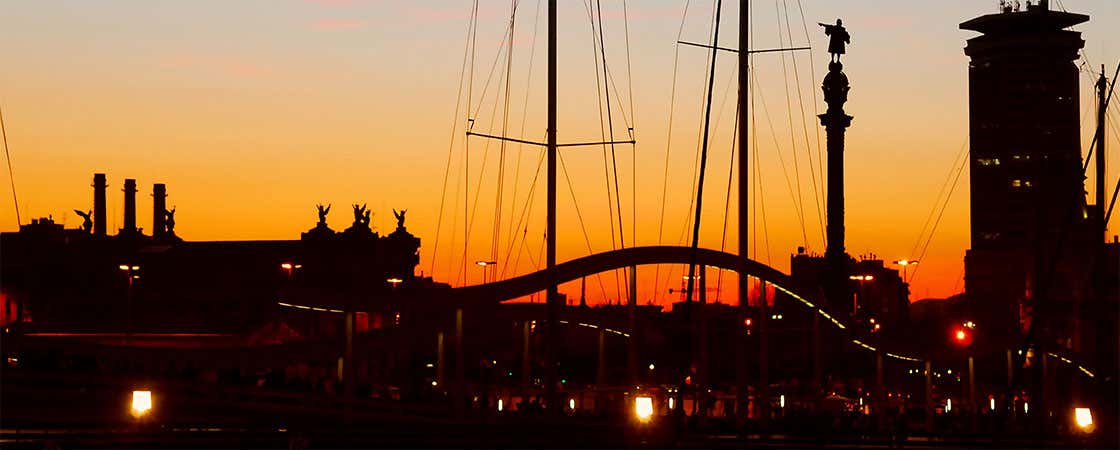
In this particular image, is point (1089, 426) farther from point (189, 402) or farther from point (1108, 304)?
point (1108, 304)

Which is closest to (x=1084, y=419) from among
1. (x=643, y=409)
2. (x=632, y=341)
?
(x=643, y=409)

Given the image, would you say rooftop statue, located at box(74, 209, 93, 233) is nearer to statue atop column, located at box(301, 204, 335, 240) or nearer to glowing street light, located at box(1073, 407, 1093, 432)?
statue atop column, located at box(301, 204, 335, 240)

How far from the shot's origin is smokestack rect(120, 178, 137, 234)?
131 metres

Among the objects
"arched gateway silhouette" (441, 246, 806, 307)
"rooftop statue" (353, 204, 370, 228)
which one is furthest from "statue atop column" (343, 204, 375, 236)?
"arched gateway silhouette" (441, 246, 806, 307)

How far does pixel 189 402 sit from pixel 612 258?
19.1m

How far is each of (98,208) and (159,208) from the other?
5.31m

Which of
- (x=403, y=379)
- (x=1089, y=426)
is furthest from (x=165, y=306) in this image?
(x=1089, y=426)

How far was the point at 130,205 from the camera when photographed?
132 metres

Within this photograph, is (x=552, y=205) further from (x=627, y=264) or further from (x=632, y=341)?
(x=627, y=264)

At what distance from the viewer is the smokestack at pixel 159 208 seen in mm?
132375

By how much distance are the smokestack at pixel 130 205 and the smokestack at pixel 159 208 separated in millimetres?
1499

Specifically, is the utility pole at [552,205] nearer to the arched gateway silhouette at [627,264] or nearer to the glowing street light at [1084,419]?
the arched gateway silhouette at [627,264]

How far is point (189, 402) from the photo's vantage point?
52656 millimetres

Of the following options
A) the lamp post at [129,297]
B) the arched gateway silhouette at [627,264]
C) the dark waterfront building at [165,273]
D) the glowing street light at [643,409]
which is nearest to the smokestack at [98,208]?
the dark waterfront building at [165,273]
